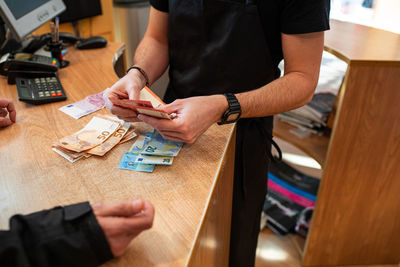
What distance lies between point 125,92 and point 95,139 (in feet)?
0.60

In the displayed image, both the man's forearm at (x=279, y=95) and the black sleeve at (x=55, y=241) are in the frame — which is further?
the man's forearm at (x=279, y=95)

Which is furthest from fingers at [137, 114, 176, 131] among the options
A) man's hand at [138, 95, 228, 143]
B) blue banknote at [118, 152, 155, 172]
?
blue banknote at [118, 152, 155, 172]

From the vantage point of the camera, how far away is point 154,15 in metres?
1.31

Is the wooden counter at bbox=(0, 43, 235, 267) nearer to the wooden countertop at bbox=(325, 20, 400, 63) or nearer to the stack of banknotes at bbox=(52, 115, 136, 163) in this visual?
the stack of banknotes at bbox=(52, 115, 136, 163)

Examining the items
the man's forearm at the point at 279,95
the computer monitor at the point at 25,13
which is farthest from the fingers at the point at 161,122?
the computer monitor at the point at 25,13

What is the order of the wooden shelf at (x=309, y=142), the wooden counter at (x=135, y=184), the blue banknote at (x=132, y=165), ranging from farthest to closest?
the wooden shelf at (x=309, y=142) → the blue banknote at (x=132, y=165) → the wooden counter at (x=135, y=184)

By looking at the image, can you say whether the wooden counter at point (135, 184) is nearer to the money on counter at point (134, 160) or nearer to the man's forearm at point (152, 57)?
the money on counter at point (134, 160)

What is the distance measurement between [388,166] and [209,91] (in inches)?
39.0

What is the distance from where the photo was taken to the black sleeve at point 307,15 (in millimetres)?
976

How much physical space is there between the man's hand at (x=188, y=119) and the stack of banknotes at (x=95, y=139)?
0.12 meters

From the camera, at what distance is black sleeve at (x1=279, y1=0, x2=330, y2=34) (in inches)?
38.4

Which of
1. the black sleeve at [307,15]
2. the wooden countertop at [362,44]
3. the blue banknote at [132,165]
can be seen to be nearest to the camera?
the blue banknote at [132,165]

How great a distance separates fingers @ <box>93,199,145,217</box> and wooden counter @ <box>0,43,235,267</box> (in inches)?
2.5

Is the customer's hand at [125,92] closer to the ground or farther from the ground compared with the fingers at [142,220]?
farther from the ground
